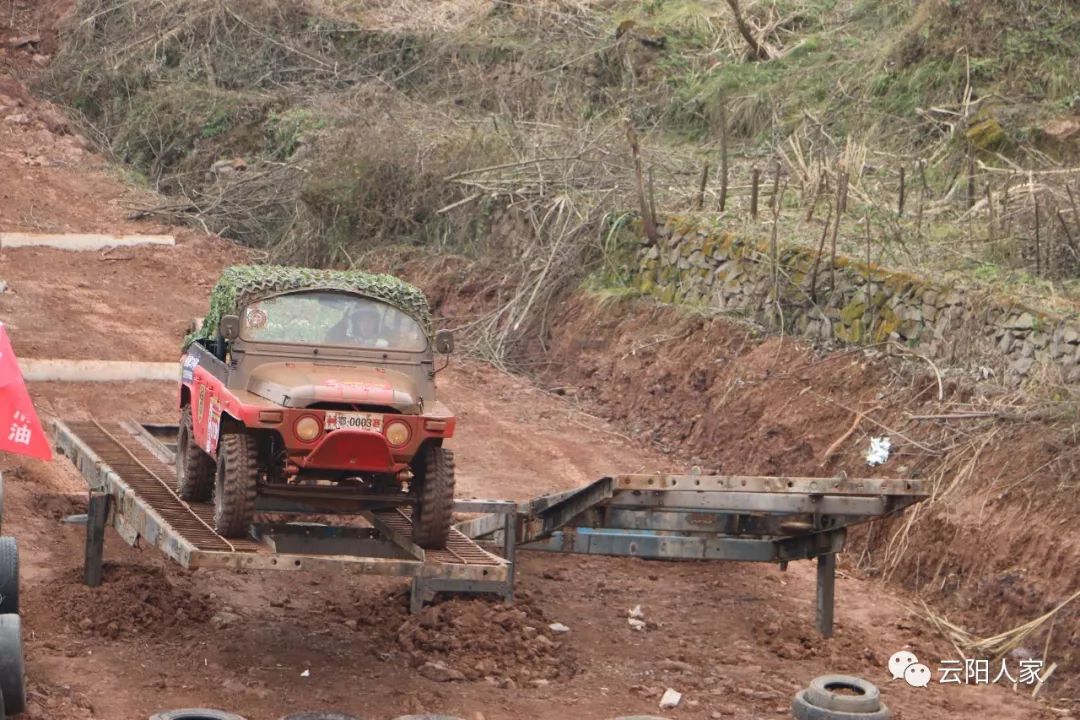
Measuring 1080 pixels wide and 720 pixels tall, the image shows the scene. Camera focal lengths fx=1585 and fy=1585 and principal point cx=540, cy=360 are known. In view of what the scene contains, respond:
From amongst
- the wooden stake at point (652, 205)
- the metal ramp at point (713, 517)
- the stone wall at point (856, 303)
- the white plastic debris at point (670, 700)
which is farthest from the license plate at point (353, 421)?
the wooden stake at point (652, 205)

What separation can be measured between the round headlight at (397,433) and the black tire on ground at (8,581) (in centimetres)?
226

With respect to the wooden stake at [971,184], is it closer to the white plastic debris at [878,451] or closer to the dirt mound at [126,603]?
the white plastic debris at [878,451]

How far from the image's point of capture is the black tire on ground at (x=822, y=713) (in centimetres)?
910

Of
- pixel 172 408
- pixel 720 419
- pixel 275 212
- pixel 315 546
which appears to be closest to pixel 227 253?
pixel 275 212

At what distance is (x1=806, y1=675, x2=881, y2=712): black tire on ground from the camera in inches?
361

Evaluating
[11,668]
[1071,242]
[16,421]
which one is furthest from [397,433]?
[1071,242]

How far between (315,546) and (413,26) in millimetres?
19641

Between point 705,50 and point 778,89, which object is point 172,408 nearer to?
point 778,89

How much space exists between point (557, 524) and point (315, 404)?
2200mm

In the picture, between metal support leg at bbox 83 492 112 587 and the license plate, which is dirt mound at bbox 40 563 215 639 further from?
the license plate

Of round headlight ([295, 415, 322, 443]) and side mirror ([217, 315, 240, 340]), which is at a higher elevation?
side mirror ([217, 315, 240, 340])

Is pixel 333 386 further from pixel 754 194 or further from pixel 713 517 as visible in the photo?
pixel 754 194

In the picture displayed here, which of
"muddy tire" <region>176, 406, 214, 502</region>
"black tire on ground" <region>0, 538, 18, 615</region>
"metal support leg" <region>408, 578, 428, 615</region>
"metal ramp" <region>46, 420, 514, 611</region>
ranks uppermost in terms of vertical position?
"muddy tire" <region>176, 406, 214, 502</region>

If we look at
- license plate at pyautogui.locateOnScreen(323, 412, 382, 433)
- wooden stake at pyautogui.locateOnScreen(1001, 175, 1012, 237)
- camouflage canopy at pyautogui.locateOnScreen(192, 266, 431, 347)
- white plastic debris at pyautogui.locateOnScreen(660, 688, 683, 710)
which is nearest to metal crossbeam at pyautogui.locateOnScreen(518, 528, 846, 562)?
white plastic debris at pyautogui.locateOnScreen(660, 688, 683, 710)
